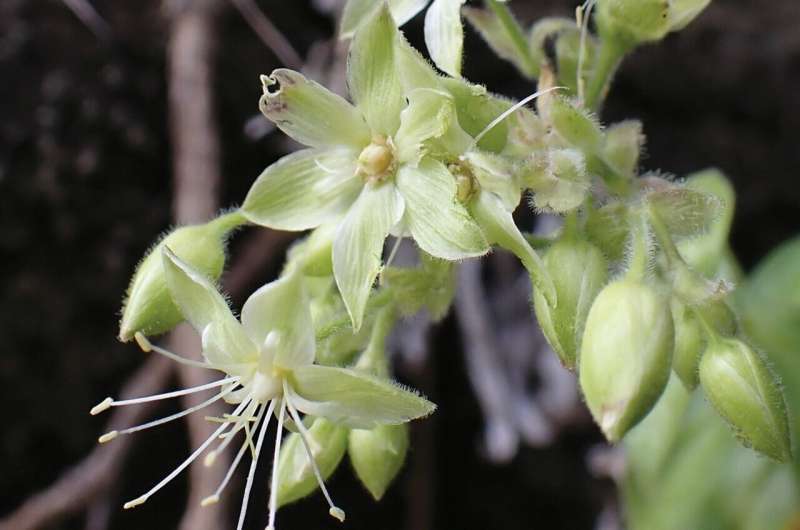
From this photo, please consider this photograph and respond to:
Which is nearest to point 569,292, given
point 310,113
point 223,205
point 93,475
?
point 310,113

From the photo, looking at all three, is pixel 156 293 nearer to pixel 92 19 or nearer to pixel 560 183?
pixel 560 183

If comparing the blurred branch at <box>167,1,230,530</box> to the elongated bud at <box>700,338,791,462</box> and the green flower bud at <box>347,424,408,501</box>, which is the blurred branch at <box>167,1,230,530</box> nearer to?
the green flower bud at <box>347,424,408,501</box>

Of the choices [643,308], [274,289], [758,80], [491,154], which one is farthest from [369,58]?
[758,80]

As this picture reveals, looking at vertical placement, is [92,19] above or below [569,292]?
above

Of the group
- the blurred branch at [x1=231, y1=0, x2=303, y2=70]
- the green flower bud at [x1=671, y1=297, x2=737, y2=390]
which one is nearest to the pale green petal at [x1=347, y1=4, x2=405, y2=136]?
the green flower bud at [x1=671, y1=297, x2=737, y2=390]

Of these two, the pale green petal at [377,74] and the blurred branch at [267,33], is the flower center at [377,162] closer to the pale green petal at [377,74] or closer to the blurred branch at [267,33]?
the pale green petal at [377,74]
